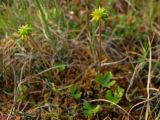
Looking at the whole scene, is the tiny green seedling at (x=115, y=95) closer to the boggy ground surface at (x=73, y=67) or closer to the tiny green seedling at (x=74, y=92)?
the boggy ground surface at (x=73, y=67)

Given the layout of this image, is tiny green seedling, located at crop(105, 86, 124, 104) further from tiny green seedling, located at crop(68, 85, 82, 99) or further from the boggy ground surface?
tiny green seedling, located at crop(68, 85, 82, 99)

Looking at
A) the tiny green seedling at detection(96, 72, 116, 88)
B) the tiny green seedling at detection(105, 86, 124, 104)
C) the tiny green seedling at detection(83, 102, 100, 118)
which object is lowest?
the tiny green seedling at detection(83, 102, 100, 118)

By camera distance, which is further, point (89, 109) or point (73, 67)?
point (73, 67)

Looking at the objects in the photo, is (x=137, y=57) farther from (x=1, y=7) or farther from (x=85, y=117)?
(x=1, y=7)

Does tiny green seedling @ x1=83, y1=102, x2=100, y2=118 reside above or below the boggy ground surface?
below

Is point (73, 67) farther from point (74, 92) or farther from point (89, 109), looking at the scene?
point (89, 109)

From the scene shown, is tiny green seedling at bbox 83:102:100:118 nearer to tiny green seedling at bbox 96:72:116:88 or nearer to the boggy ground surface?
the boggy ground surface

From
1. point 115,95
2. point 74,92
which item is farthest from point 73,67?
point 115,95

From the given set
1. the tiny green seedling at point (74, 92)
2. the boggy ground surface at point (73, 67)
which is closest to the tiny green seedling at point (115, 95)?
the boggy ground surface at point (73, 67)

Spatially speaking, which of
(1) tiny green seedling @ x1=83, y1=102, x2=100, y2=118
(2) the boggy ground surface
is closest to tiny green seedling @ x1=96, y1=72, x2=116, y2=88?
(2) the boggy ground surface
